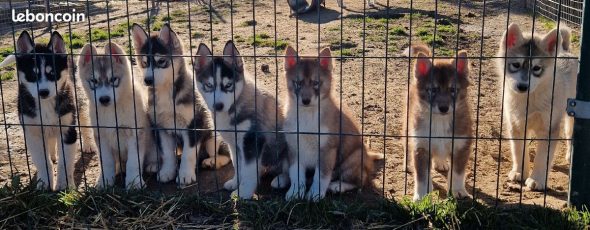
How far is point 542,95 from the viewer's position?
507cm

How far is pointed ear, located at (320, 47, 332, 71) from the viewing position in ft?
15.9

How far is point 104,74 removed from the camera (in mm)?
5207

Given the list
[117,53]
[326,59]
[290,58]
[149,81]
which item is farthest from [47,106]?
[326,59]

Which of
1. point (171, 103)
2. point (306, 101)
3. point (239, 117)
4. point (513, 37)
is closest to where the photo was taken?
point (306, 101)

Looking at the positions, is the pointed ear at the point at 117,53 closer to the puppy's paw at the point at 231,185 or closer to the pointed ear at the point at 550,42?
the puppy's paw at the point at 231,185

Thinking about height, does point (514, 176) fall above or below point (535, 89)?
below

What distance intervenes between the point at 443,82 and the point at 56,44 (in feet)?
10.7

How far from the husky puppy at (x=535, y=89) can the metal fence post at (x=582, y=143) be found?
378 mm

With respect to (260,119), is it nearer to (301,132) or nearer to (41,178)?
(301,132)

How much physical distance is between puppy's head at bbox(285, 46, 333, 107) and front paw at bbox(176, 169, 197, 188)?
1.22 m

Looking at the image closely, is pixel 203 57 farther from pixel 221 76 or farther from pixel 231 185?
pixel 231 185

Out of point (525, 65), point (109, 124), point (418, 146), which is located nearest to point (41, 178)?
point (109, 124)

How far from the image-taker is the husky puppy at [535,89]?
15.9 feet

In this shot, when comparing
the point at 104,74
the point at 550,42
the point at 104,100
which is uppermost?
the point at 550,42
